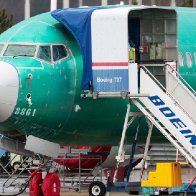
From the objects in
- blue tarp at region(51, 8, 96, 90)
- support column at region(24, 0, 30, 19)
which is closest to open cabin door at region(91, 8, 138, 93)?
blue tarp at region(51, 8, 96, 90)

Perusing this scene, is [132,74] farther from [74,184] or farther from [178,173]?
[74,184]

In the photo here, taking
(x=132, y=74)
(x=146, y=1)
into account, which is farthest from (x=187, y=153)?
(x=146, y=1)

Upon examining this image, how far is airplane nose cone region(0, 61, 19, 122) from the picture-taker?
2662 centimetres

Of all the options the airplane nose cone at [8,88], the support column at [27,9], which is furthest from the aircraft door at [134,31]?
the support column at [27,9]

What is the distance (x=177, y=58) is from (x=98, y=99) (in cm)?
234

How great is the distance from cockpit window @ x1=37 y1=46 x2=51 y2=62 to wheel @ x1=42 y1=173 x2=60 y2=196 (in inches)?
121

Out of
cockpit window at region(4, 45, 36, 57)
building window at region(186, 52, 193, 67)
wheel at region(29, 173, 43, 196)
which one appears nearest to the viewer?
cockpit window at region(4, 45, 36, 57)

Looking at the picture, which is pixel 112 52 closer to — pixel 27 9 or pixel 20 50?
pixel 20 50

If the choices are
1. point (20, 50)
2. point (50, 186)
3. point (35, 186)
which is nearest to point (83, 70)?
point (20, 50)

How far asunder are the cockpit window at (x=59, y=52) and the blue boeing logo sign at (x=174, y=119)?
8.28 ft

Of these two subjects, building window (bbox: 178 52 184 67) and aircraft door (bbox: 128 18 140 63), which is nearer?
aircraft door (bbox: 128 18 140 63)

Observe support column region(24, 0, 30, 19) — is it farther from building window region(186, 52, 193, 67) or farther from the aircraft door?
the aircraft door

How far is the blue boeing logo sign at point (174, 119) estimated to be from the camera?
90.4 feet

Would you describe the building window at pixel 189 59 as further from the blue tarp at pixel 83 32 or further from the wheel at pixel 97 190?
the wheel at pixel 97 190
